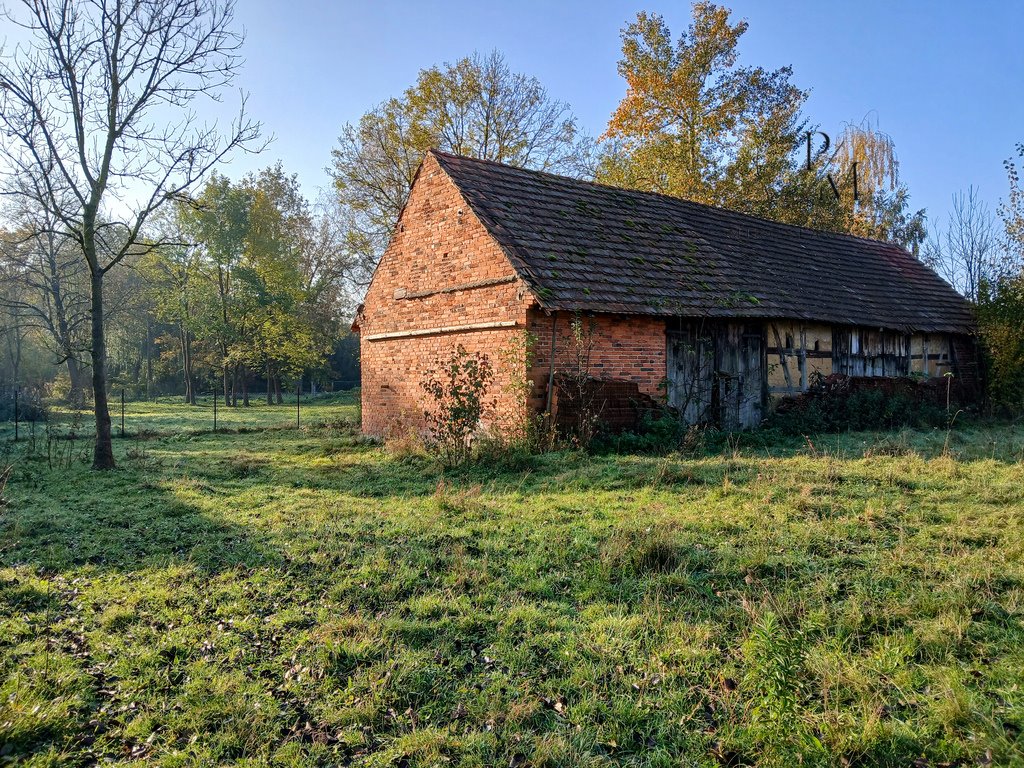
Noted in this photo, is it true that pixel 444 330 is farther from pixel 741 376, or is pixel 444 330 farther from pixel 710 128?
pixel 710 128

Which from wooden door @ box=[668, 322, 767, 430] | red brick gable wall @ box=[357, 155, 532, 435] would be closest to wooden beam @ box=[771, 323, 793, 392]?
wooden door @ box=[668, 322, 767, 430]

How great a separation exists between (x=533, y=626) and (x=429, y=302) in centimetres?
993

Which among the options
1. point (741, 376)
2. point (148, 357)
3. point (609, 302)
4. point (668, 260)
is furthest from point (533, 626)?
point (148, 357)

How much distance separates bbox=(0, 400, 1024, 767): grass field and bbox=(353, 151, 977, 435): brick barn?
4.23m

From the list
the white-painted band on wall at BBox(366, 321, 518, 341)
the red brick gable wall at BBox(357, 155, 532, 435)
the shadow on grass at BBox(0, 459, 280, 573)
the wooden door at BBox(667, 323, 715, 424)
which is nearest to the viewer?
the shadow on grass at BBox(0, 459, 280, 573)

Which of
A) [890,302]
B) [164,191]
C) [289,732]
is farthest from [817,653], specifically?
[890,302]

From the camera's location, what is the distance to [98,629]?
14.8 ft

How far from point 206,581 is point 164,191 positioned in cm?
930

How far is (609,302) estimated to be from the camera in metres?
11.5

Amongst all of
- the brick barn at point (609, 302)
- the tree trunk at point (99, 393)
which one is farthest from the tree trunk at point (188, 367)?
the brick barn at point (609, 302)

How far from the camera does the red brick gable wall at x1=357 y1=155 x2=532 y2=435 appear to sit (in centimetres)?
1158

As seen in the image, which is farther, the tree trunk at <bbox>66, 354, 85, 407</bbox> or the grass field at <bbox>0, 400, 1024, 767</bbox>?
the tree trunk at <bbox>66, 354, 85, 407</bbox>

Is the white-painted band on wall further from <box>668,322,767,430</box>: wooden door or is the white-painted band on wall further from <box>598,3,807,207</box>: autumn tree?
<box>598,3,807,207</box>: autumn tree

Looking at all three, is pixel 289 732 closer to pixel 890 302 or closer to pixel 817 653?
pixel 817 653
